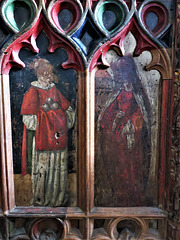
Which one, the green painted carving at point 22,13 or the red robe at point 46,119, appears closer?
the green painted carving at point 22,13

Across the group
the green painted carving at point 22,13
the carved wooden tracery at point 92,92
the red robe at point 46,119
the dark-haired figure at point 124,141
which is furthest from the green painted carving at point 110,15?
the red robe at point 46,119

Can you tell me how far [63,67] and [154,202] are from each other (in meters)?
1.96

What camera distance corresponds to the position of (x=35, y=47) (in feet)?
7.78

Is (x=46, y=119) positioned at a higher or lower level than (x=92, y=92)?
lower

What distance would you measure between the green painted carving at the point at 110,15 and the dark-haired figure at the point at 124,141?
37 cm

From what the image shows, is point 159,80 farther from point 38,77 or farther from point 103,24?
point 38,77

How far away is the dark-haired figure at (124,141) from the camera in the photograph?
2471 millimetres

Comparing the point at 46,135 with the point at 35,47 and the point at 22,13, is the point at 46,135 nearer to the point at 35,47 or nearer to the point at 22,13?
the point at 35,47

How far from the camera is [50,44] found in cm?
237

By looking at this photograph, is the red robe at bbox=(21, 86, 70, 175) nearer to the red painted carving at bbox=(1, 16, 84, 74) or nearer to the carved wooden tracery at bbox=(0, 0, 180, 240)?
the carved wooden tracery at bbox=(0, 0, 180, 240)

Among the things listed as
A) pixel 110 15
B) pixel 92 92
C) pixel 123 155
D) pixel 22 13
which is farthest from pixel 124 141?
pixel 22 13

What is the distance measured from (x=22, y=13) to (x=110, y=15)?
97 cm

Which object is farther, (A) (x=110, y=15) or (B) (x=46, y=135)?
(B) (x=46, y=135)

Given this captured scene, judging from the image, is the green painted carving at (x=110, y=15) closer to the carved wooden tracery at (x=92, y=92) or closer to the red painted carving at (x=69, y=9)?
the carved wooden tracery at (x=92, y=92)
